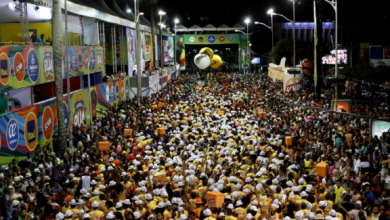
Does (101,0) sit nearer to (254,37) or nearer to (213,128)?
(213,128)

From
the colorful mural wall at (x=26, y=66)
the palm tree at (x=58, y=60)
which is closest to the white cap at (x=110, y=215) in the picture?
the colorful mural wall at (x=26, y=66)

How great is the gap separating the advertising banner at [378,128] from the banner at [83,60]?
12.0 metres

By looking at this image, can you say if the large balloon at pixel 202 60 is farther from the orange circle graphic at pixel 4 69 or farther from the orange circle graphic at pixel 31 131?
the orange circle graphic at pixel 4 69

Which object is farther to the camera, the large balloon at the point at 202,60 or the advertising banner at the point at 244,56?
the advertising banner at the point at 244,56

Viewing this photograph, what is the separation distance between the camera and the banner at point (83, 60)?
23641mm

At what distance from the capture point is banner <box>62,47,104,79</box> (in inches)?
931

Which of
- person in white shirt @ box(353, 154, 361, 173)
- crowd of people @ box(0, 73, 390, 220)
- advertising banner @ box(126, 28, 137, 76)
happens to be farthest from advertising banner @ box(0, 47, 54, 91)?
advertising banner @ box(126, 28, 137, 76)

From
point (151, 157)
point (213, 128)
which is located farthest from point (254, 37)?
point (151, 157)

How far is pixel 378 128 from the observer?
17328 mm

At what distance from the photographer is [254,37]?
86.2m

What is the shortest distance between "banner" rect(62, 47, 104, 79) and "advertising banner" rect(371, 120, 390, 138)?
39.5ft

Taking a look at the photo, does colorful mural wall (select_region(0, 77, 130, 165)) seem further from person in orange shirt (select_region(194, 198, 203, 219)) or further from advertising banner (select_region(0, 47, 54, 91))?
person in orange shirt (select_region(194, 198, 203, 219))

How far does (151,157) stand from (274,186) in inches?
194

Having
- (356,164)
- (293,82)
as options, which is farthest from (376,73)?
(356,164)
